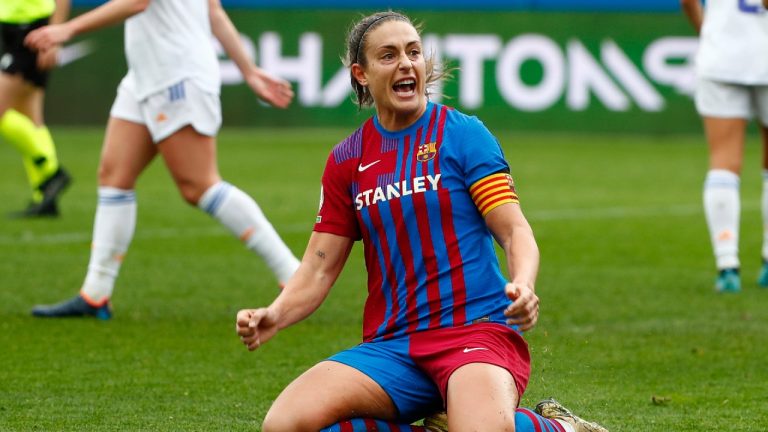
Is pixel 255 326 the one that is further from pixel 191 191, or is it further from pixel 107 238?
pixel 107 238

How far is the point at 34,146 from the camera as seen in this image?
1091cm

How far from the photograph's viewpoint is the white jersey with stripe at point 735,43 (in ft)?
25.3

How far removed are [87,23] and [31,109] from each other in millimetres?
5246

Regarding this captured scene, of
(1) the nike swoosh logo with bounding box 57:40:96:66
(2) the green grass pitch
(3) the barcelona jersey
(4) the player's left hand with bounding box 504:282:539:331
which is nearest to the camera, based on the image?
(4) the player's left hand with bounding box 504:282:539:331

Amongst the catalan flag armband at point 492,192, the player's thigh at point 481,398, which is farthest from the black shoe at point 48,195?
the player's thigh at point 481,398

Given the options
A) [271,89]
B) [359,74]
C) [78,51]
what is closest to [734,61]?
[271,89]

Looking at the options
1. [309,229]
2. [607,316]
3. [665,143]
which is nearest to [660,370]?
[607,316]

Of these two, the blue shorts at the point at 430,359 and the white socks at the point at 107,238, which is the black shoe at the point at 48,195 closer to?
the white socks at the point at 107,238

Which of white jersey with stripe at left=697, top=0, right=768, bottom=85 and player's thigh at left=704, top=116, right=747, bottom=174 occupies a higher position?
white jersey with stripe at left=697, top=0, right=768, bottom=85

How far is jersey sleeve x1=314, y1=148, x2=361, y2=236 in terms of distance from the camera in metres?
4.30

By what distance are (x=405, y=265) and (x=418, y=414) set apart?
42cm

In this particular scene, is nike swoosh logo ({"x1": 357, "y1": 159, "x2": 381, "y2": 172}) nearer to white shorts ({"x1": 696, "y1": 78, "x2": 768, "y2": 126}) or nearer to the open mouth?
the open mouth

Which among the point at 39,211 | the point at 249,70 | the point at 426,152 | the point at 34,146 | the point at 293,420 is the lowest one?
the point at 39,211

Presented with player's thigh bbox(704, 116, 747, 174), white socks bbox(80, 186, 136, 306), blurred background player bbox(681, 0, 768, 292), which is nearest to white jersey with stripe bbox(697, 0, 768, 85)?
blurred background player bbox(681, 0, 768, 292)
